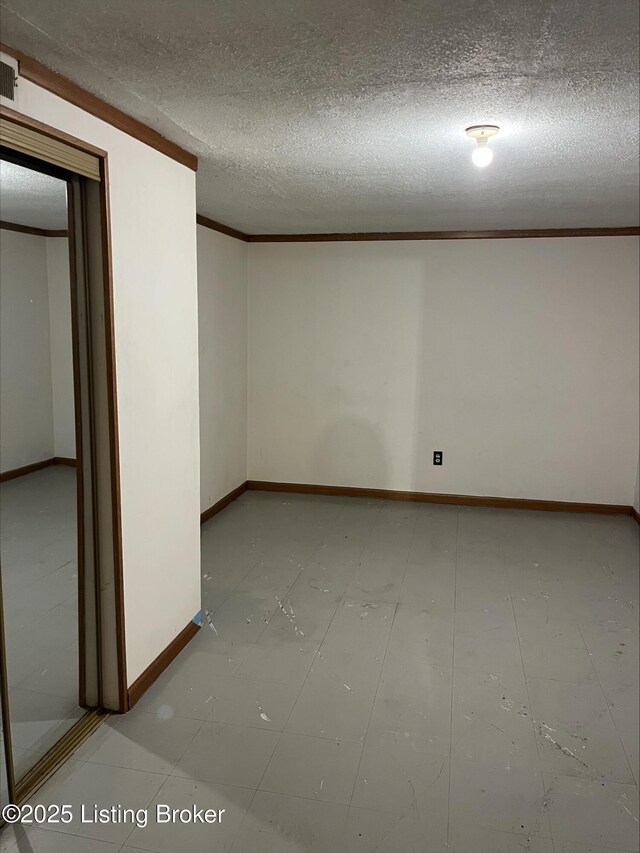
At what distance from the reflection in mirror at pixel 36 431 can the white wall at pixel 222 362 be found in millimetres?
1626

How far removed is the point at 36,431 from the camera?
283cm

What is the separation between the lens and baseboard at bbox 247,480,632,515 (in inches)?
197

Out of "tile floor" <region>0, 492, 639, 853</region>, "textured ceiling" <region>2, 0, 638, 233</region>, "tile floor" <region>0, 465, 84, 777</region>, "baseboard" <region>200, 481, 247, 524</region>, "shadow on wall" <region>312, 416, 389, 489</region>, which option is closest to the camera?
"textured ceiling" <region>2, 0, 638, 233</region>

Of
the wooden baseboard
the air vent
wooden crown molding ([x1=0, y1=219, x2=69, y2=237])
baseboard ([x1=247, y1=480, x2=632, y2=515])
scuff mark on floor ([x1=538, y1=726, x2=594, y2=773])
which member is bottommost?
scuff mark on floor ([x1=538, y1=726, x2=594, y2=773])

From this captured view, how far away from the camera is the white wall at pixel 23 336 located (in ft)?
8.57

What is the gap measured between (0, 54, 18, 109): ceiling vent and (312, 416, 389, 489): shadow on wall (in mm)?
3870

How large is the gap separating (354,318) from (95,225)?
3199 mm

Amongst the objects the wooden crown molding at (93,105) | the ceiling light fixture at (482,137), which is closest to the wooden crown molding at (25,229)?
the wooden crown molding at (93,105)

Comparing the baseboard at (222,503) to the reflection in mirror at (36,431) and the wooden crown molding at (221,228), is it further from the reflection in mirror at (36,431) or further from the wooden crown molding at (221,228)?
the wooden crown molding at (221,228)

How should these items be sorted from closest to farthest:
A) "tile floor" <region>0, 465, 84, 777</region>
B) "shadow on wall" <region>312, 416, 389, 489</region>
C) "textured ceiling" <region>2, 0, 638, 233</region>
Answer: "textured ceiling" <region>2, 0, 638, 233</region>
"tile floor" <region>0, 465, 84, 777</region>
"shadow on wall" <region>312, 416, 389, 489</region>

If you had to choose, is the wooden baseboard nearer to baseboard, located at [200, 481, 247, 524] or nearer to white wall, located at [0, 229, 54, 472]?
white wall, located at [0, 229, 54, 472]

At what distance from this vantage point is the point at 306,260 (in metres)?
5.20

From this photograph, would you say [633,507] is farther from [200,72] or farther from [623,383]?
[200,72]

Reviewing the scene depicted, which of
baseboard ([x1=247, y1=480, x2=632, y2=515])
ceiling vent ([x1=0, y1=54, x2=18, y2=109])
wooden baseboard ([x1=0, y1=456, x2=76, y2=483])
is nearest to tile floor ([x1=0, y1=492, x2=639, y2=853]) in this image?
baseboard ([x1=247, y1=480, x2=632, y2=515])
